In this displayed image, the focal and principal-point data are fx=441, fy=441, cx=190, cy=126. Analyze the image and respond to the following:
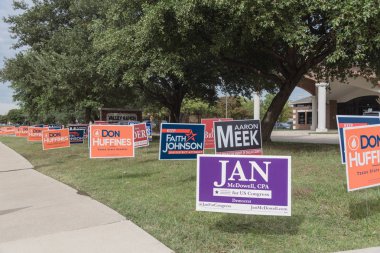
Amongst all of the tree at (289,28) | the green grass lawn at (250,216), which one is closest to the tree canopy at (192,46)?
the tree at (289,28)

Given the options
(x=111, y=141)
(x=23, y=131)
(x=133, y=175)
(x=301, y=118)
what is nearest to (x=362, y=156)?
(x=133, y=175)

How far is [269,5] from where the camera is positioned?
1137 cm

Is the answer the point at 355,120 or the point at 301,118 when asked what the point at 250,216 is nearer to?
the point at 355,120

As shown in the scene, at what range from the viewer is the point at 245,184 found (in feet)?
17.3

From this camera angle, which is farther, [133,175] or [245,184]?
[133,175]

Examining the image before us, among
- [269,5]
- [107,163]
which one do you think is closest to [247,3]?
[269,5]

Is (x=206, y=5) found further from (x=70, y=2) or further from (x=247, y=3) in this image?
(x=70, y=2)

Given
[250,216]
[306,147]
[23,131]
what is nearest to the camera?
[250,216]

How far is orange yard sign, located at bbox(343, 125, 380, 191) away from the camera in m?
5.73

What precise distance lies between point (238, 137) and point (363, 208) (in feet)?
8.00

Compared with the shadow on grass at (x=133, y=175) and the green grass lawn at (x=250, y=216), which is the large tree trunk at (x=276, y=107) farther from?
the shadow on grass at (x=133, y=175)

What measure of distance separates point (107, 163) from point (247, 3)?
6190 mm

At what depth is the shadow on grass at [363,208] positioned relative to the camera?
603 centimetres

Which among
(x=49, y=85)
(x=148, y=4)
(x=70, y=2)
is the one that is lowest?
(x=49, y=85)
